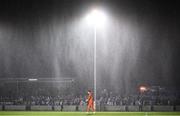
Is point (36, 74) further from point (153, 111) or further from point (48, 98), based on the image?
point (153, 111)

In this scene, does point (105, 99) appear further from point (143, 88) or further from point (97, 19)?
point (97, 19)

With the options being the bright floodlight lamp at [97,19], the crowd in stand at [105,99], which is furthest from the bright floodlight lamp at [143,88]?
the bright floodlight lamp at [97,19]

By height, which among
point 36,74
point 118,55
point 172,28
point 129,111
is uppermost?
point 172,28

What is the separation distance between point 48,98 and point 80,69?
2145 mm

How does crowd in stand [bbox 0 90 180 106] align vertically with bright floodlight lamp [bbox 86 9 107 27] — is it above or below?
below

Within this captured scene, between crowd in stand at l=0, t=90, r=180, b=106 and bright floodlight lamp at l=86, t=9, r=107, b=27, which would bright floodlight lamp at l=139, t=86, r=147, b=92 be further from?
bright floodlight lamp at l=86, t=9, r=107, b=27

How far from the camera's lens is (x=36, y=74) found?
A: 15.5 meters

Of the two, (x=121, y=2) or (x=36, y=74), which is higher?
(x=121, y=2)

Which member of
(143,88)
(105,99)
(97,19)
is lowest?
(105,99)

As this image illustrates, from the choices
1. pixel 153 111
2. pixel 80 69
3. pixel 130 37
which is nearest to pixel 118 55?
pixel 130 37

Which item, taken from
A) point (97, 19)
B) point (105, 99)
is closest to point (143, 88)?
point (105, 99)

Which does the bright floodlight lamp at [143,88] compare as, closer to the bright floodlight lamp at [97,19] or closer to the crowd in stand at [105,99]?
the crowd in stand at [105,99]

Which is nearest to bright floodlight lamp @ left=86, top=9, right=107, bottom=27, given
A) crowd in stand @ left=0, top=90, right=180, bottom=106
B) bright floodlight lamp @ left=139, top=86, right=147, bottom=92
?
crowd in stand @ left=0, top=90, right=180, bottom=106

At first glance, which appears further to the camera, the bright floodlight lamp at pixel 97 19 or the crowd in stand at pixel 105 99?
the bright floodlight lamp at pixel 97 19
